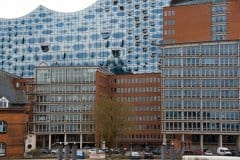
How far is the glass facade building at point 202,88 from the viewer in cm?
14088

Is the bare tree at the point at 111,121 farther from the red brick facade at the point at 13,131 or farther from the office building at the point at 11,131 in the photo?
the red brick facade at the point at 13,131

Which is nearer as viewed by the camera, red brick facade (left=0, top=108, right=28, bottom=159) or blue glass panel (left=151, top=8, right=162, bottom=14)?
red brick facade (left=0, top=108, right=28, bottom=159)

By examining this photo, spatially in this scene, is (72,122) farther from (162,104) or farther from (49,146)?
(162,104)

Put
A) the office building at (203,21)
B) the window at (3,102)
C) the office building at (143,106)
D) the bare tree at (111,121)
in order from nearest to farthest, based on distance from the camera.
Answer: the window at (3,102)
the bare tree at (111,121)
the office building at (143,106)
the office building at (203,21)

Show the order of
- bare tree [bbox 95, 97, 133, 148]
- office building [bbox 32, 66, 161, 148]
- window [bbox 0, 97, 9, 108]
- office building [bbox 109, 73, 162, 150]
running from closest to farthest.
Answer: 1. window [bbox 0, 97, 9, 108]
2. bare tree [bbox 95, 97, 133, 148]
3. office building [bbox 32, 66, 161, 148]
4. office building [bbox 109, 73, 162, 150]

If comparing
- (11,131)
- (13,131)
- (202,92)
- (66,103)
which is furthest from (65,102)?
(11,131)

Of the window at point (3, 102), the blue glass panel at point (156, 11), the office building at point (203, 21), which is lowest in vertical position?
the window at point (3, 102)

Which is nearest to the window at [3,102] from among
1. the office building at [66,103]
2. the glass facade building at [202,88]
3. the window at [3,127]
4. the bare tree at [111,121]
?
the window at [3,127]

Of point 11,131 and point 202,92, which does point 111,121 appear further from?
point 11,131

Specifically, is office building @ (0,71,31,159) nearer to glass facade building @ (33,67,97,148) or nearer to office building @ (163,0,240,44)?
glass facade building @ (33,67,97,148)

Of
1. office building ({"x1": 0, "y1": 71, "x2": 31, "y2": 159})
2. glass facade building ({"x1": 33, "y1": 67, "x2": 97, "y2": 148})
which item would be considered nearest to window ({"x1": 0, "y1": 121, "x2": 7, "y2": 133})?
office building ({"x1": 0, "y1": 71, "x2": 31, "y2": 159})

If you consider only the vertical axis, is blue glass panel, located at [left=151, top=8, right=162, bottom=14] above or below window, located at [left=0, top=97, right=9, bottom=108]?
above

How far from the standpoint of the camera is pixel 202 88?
14275cm

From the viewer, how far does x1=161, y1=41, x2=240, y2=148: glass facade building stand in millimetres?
140875
